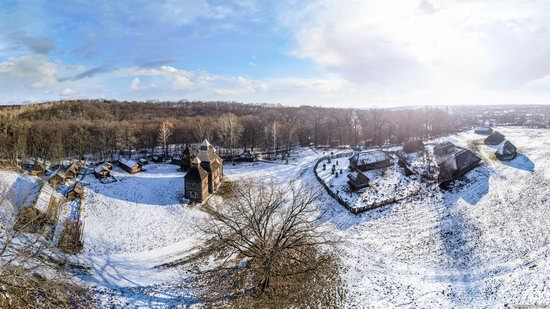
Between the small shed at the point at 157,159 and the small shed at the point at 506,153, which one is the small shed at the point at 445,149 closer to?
the small shed at the point at 506,153

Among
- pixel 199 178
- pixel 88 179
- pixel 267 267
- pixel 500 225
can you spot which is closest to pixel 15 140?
pixel 88 179

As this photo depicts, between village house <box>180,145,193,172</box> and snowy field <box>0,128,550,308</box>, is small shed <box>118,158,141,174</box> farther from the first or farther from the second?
village house <box>180,145,193,172</box>

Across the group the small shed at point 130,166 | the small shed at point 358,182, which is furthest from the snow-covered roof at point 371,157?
the small shed at point 130,166

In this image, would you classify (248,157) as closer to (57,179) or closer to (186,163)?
(186,163)

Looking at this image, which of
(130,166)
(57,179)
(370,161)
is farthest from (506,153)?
(57,179)

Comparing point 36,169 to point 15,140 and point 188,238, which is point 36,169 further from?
point 188,238

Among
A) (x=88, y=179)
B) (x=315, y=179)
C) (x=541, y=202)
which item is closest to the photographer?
(x=541, y=202)
